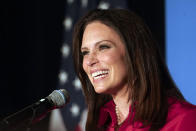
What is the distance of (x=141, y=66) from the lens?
1.35m

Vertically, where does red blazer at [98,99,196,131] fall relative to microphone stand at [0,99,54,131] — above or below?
below

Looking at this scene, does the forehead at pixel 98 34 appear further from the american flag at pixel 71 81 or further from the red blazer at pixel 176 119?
the american flag at pixel 71 81

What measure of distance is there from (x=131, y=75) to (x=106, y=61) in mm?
126

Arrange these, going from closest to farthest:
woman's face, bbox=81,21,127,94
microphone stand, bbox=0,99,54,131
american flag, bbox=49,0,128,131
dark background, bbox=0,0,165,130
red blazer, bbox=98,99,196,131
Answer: microphone stand, bbox=0,99,54,131 → red blazer, bbox=98,99,196,131 → woman's face, bbox=81,21,127,94 → dark background, bbox=0,0,165,130 → american flag, bbox=49,0,128,131

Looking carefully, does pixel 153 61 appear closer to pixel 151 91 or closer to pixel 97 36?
pixel 151 91

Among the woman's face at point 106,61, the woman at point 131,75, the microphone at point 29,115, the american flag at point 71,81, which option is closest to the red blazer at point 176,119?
the woman at point 131,75

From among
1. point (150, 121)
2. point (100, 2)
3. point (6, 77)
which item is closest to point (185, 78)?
point (150, 121)

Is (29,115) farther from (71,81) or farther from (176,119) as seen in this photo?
(71,81)

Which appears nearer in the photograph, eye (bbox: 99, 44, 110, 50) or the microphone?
the microphone

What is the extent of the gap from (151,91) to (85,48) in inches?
14.7

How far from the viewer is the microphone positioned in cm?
95

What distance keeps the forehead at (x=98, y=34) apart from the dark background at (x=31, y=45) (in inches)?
42.4

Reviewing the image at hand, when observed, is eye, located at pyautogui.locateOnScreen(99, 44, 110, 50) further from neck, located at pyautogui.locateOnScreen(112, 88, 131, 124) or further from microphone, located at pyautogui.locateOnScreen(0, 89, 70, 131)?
microphone, located at pyautogui.locateOnScreen(0, 89, 70, 131)

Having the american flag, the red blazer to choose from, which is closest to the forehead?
the red blazer
